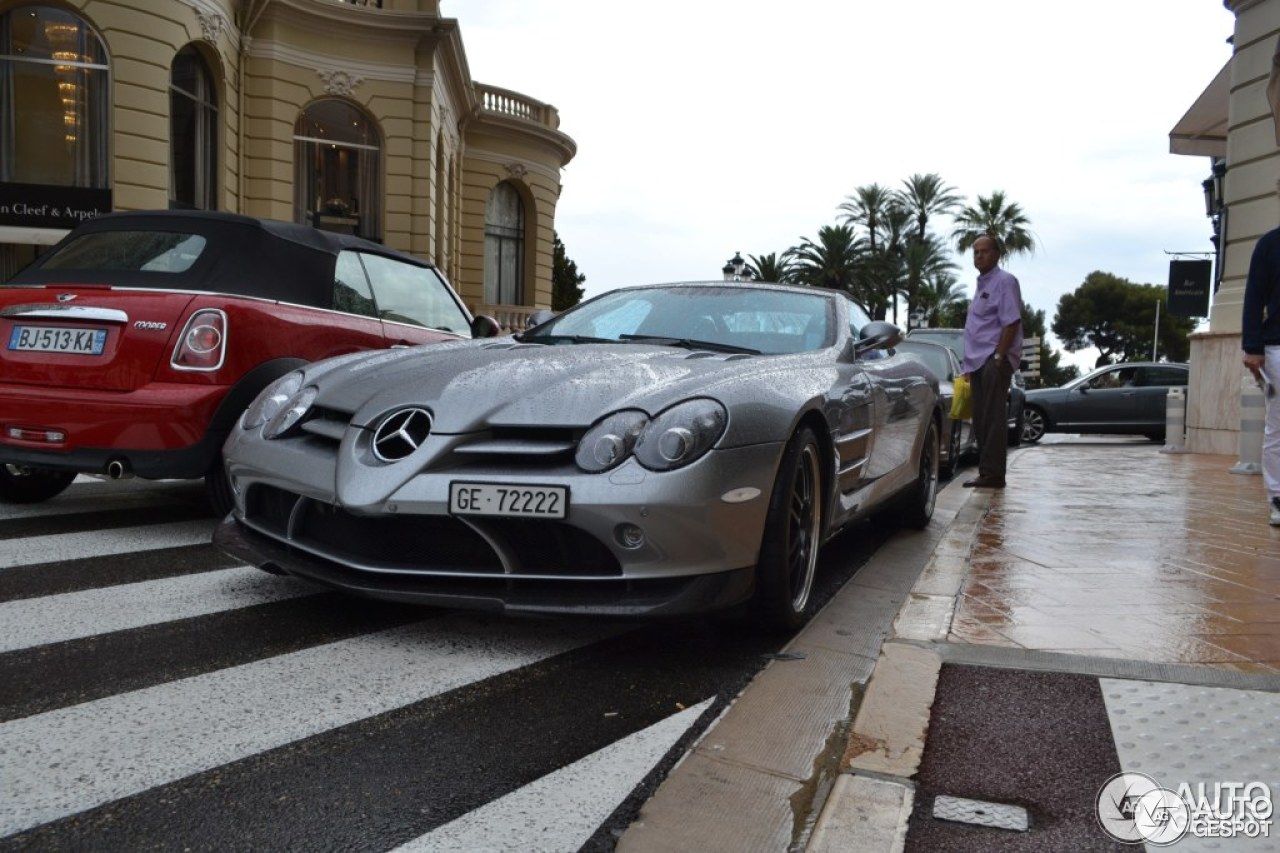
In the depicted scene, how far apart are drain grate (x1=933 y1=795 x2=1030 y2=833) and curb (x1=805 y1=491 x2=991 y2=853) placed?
7 centimetres

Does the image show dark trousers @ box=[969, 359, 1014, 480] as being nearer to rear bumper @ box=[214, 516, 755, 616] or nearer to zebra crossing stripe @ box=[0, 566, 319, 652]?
rear bumper @ box=[214, 516, 755, 616]

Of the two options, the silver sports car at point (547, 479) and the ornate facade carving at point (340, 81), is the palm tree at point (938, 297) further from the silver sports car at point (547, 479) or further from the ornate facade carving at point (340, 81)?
the silver sports car at point (547, 479)

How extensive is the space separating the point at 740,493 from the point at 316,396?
1.46m

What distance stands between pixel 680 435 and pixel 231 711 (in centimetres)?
136

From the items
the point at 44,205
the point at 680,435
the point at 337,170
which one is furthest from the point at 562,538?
the point at 337,170

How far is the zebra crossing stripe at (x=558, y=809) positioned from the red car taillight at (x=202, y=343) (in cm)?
295

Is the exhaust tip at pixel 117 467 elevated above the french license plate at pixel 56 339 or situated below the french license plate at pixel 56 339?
below

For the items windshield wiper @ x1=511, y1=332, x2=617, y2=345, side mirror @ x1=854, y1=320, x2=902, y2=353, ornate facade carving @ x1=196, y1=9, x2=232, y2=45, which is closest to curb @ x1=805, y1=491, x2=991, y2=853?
side mirror @ x1=854, y1=320, x2=902, y2=353

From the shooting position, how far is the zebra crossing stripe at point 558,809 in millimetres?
2105

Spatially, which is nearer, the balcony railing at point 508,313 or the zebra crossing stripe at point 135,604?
the zebra crossing stripe at point 135,604

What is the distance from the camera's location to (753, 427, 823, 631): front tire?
3.47 meters

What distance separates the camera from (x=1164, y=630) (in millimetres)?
3854

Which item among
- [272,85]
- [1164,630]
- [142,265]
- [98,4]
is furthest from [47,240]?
[1164,630]

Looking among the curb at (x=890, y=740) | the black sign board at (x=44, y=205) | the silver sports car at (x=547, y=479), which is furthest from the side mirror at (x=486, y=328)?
the black sign board at (x=44, y=205)
